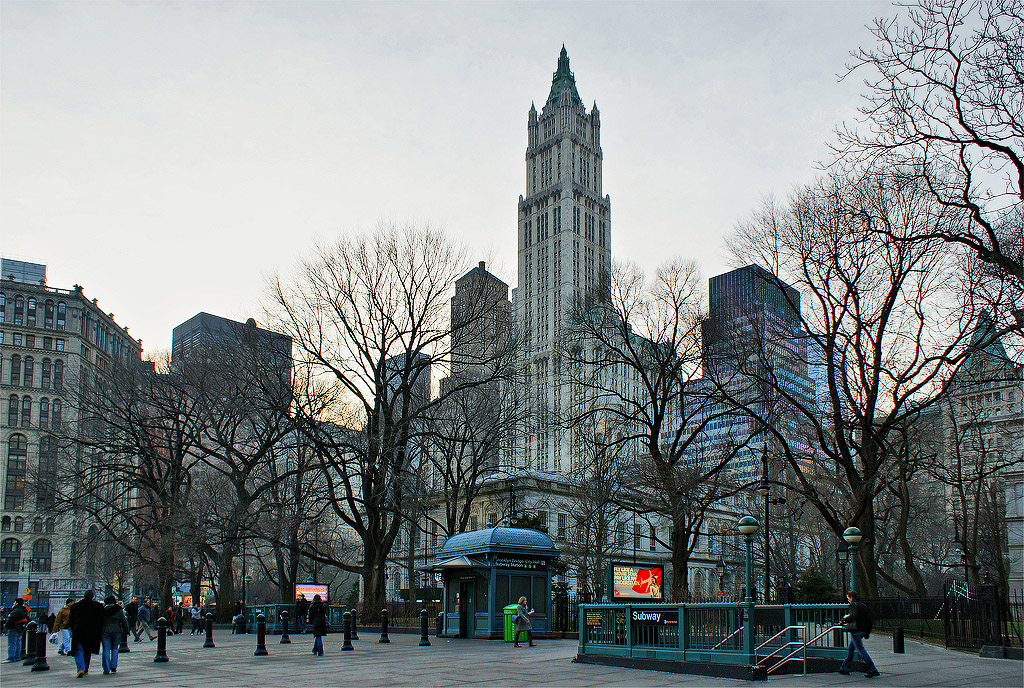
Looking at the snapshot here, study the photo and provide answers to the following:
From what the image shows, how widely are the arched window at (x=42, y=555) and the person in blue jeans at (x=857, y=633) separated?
99.8 metres

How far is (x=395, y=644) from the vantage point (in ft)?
85.8

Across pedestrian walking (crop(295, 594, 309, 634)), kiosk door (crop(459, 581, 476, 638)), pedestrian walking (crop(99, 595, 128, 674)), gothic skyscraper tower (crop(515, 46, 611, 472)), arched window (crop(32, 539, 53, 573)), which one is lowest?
arched window (crop(32, 539, 53, 573))

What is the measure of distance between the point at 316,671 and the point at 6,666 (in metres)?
10.2

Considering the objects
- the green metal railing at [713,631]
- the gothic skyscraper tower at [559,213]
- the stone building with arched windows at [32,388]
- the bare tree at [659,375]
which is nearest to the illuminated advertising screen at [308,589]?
the bare tree at [659,375]

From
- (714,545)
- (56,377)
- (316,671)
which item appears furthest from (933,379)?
(56,377)

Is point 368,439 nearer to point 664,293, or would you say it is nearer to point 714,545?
point 664,293

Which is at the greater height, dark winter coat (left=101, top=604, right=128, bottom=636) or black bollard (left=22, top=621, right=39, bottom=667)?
dark winter coat (left=101, top=604, right=128, bottom=636)

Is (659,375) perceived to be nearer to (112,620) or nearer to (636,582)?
(636,582)

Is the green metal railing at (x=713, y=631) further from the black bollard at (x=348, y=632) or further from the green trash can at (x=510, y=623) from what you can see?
the black bollard at (x=348, y=632)

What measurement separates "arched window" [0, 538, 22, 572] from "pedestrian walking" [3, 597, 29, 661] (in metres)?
82.5

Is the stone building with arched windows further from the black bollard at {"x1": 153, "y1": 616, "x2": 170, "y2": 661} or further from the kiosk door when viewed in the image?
the black bollard at {"x1": 153, "y1": 616, "x2": 170, "y2": 661}

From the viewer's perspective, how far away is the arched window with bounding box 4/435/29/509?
96312 mm

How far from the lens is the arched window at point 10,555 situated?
93.2 m

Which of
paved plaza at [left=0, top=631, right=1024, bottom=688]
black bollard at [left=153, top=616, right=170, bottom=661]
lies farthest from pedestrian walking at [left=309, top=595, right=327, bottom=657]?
black bollard at [left=153, top=616, right=170, bottom=661]
